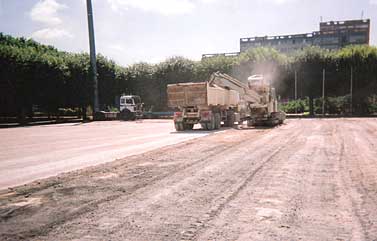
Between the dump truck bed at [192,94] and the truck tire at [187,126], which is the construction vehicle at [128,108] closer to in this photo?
the truck tire at [187,126]

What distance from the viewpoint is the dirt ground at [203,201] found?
473 centimetres

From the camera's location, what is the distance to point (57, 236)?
4.64 metres

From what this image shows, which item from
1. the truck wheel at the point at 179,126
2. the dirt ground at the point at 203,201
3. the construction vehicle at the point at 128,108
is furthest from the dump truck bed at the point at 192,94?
the construction vehicle at the point at 128,108

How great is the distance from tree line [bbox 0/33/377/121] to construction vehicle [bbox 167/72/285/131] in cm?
1689

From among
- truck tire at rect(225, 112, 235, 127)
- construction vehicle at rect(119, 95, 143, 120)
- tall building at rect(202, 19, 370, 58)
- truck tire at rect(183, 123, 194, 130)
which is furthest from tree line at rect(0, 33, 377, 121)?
tall building at rect(202, 19, 370, 58)

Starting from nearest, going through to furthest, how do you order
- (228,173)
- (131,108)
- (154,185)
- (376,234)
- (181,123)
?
(376,234), (154,185), (228,173), (181,123), (131,108)

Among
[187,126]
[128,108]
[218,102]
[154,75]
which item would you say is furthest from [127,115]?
[218,102]

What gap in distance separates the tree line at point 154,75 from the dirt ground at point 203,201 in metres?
29.6

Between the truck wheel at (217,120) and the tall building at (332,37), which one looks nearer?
the truck wheel at (217,120)

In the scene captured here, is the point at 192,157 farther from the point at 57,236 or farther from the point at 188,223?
the point at 57,236

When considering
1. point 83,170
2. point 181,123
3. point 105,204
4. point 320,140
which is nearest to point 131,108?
point 181,123

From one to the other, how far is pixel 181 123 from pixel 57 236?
691 inches

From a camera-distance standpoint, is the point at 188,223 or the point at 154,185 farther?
the point at 154,185

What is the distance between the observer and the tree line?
35.4 metres
